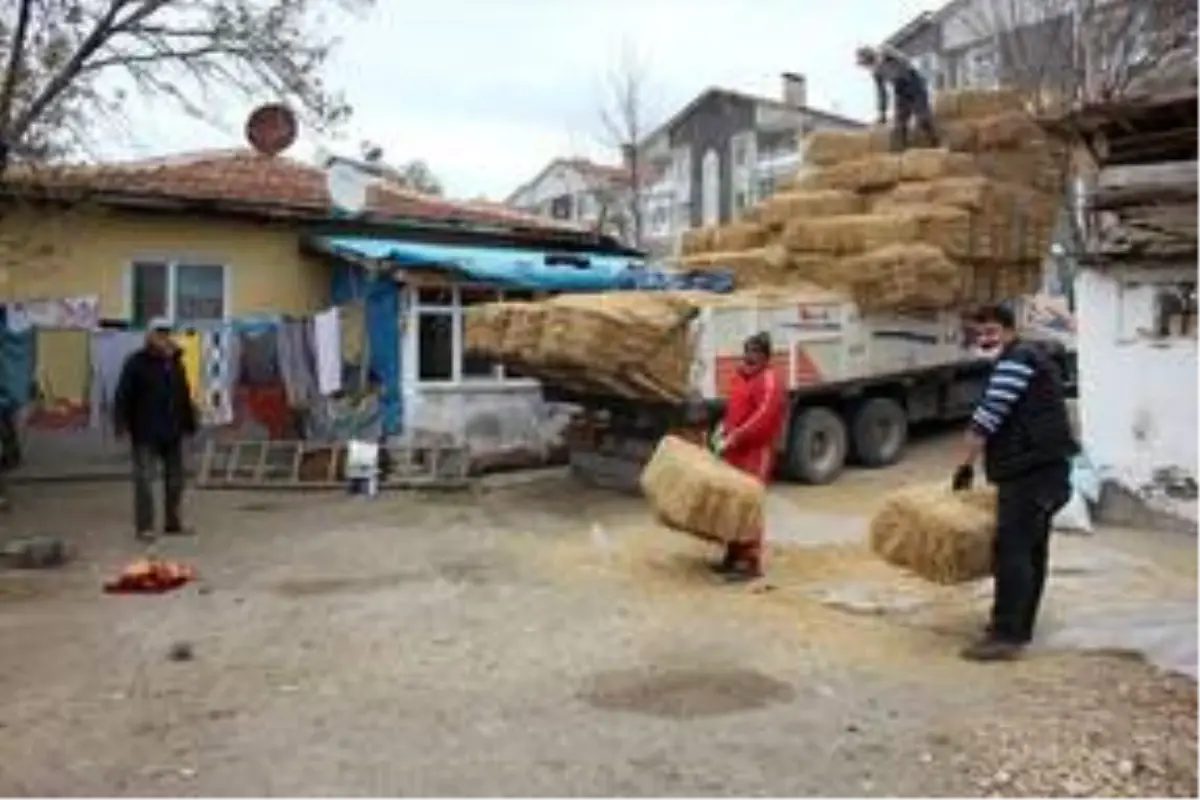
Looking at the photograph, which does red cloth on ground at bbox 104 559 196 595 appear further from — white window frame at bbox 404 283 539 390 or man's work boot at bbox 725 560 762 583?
white window frame at bbox 404 283 539 390

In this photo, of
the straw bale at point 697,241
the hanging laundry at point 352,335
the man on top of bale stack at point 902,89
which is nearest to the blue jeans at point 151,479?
the hanging laundry at point 352,335

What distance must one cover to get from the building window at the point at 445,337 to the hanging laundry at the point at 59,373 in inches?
160

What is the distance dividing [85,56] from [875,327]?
8.88 metres

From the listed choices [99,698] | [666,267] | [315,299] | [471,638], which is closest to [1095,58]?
[666,267]

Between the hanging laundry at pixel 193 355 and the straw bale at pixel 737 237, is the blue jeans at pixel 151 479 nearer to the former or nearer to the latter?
the hanging laundry at pixel 193 355

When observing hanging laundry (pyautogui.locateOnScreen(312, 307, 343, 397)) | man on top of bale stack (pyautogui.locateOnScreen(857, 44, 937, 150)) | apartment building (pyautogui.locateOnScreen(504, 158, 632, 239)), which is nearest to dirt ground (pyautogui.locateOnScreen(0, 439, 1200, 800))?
hanging laundry (pyautogui.locateOnScreen(312, 307, 343, 397))

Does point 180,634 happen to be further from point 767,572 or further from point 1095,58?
point 1095,58

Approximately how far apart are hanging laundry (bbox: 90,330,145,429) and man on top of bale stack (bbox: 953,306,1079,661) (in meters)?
13.1

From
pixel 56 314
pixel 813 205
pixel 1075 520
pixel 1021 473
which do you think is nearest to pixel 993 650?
pixel 1021 473

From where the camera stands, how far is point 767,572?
40.5 ft

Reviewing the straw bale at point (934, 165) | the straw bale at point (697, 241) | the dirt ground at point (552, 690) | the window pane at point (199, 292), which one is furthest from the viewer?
the straw bale at point (697, 241)

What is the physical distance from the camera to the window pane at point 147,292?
69.2ft

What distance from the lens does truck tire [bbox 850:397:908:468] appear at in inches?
744

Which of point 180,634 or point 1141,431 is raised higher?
point 1141,431
